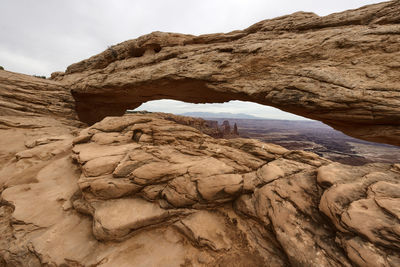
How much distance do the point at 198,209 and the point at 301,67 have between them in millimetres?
9465

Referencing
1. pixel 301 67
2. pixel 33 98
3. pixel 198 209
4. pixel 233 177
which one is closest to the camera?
pixel 198 209

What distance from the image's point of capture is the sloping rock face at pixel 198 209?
4645 millimetres

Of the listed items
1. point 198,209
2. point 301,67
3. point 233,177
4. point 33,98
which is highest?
point 301,67

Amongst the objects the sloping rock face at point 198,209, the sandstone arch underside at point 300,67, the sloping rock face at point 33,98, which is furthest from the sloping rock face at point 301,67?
the sloping rock face at point 33,98

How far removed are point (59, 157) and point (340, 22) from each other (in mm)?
18772

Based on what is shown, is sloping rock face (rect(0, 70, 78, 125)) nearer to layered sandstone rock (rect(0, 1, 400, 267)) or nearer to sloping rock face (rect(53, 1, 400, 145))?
layered sandstone rock (rect(0, 1, 400, 267))

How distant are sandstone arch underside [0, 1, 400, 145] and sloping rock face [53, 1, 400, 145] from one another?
35mm

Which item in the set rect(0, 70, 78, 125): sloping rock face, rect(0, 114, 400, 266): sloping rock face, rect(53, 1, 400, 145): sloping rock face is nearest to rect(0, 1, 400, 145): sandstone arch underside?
rect(53, 1, 400, 145): sloping rock face

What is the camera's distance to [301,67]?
8.95 metres

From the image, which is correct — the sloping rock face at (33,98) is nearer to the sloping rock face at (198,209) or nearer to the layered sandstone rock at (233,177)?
the layered sandstone rock at (233,177)

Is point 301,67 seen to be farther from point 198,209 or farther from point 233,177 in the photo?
point 198,209

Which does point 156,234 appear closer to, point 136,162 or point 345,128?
point 136,162

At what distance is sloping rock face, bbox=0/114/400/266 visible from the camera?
4.64 meters

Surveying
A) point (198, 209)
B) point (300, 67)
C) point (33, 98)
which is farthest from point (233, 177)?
point (33, 98)
